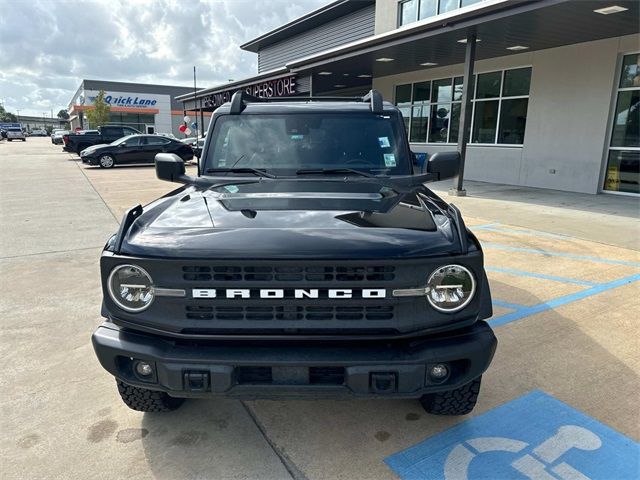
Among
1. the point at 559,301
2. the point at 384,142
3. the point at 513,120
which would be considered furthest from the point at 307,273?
the point at 513,120

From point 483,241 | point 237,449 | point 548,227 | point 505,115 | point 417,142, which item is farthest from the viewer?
point 417,142

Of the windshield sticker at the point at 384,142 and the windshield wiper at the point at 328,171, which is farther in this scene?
the windshield sticker at the point at 384,142

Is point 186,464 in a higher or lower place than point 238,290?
lower

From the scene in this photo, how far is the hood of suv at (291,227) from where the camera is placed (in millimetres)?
2016

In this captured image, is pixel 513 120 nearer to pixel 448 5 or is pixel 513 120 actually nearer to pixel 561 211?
pixel 448 5

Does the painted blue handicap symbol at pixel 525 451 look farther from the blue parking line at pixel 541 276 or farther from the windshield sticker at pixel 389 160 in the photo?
the blue parking line at pixel 541 276

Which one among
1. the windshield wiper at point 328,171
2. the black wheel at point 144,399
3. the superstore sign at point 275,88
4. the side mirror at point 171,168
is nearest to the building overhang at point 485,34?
the superstore sign at point 275,88

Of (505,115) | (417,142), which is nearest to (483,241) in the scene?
(505,115)

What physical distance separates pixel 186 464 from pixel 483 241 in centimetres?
557

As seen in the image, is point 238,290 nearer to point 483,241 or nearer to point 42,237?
point 483,241

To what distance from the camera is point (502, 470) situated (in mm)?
2238

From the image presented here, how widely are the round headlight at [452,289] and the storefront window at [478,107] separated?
494 inches

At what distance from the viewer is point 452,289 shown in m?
2.09

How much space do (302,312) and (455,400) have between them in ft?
3.66
